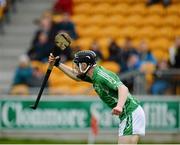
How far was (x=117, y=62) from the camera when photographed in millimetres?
21000

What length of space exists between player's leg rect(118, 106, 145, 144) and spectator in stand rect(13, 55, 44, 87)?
308 inches

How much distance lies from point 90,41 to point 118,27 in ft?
3.45

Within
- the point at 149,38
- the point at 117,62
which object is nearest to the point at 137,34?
the point at 149,38

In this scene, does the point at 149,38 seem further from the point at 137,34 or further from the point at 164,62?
the point at 164,62

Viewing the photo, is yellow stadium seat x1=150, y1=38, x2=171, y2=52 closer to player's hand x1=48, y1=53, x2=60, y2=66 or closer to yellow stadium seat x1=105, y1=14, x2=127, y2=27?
yellow stadium seat x1=105, y1=14, x2=127, y2=27

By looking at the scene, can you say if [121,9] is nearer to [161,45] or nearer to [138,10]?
[138,10]

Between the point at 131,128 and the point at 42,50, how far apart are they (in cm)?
977

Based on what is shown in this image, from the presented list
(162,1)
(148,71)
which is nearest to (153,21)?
(162,1)

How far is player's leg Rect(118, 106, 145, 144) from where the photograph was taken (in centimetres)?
1218

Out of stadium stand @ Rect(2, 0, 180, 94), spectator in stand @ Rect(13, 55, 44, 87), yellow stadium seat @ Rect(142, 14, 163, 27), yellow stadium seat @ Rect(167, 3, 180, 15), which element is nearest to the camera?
spectator in stand @ Rect(13, 55, 44, 87)

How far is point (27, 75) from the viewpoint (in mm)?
20328

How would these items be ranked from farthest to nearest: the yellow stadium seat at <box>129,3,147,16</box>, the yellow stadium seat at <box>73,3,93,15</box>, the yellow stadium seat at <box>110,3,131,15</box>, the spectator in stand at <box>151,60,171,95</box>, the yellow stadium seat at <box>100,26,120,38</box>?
the yellow stadium seat at <box>73,3,93,15</box>, the yellow stadium seat at <box>110,3,131,15</box>, the yellow stadium seat at <box>129,3,147,16</box>, the yellow stadium seat at <box>100,26,120,38</box>, the spectator in stand at <box>151,60,171,95</box>

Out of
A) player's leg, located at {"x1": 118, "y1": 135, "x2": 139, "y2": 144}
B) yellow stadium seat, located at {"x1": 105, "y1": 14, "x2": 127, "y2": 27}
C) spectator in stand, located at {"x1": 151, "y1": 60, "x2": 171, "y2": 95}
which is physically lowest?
player's leg, located at {"x1": 118, "y1": 135, "x2": 139, "y2": 144}

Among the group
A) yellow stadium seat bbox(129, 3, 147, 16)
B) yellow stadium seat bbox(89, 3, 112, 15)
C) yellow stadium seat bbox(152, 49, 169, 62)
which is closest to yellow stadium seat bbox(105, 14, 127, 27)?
yellow stadium seat bbox(129, 3, 147, 16)
